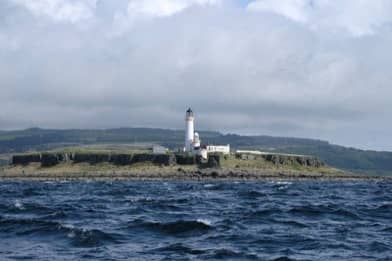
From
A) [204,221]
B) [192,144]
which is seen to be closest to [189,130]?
[192,144]

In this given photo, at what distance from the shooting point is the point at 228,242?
92.1ft

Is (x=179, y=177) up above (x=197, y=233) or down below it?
below

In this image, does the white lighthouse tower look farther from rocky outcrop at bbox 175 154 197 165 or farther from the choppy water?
the choppy water

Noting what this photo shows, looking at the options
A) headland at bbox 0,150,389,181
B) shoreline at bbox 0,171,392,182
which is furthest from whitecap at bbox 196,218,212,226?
headland at bbox 0,150,389,181

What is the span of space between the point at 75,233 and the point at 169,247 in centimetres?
551

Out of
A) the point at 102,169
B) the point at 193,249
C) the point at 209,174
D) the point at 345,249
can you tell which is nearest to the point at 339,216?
the point at 345,249

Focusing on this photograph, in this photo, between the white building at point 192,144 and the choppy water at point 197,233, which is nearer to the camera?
the choppy water at point 197,233

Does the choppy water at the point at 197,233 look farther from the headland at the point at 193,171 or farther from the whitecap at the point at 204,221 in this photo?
the headland at the point at 193,171

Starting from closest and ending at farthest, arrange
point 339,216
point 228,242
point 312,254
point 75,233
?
1. point 312,254
2. point 228,242
3. point 75,233
4. point 339,216

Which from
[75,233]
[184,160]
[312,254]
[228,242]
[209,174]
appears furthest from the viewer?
[184,160]

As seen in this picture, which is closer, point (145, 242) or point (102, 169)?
point (145, 242)

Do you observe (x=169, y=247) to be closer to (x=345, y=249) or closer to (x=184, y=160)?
(x=345, y=249)

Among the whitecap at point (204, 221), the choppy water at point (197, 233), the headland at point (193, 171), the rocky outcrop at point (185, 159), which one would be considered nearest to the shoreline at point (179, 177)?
the headland at point (193, 171)

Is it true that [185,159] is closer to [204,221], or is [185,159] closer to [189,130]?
[189,130]
